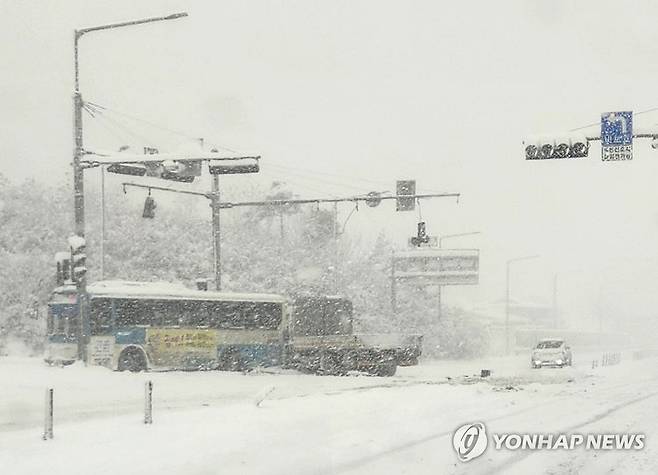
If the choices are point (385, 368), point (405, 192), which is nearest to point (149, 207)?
point (405, 192)

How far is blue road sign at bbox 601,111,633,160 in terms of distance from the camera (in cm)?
1947

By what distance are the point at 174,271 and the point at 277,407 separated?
45.1m

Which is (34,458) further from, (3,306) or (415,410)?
(3,306)

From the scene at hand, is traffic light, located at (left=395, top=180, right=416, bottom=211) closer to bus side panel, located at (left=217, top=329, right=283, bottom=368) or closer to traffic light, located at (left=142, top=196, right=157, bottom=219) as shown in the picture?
traffic light, located at (left=142, top=196, right=157, bottom=219)

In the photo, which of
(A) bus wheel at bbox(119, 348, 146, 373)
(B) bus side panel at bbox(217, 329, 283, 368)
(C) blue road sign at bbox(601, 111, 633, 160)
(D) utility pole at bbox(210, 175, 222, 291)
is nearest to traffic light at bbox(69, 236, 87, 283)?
(A) bus wheel at bbox(119, 348, 146, 373)

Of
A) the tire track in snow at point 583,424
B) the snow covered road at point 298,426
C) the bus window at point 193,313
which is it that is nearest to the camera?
the tire track in snow at point 583,424

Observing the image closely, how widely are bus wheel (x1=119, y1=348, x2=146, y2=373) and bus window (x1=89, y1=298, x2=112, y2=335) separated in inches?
40.5

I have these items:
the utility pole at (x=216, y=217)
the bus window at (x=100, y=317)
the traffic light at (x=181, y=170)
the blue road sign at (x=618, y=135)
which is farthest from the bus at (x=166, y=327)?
the blue road sign at (x=618, y=135)

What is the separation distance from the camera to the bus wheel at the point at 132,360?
33094 mm

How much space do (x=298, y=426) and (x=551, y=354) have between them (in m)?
30.8

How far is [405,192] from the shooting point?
30.4 meters

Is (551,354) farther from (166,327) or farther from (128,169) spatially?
(128,169)

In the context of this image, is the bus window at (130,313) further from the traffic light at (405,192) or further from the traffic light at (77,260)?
the traffic light at (405,192)

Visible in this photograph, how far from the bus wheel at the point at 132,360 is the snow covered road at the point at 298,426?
235 inches
